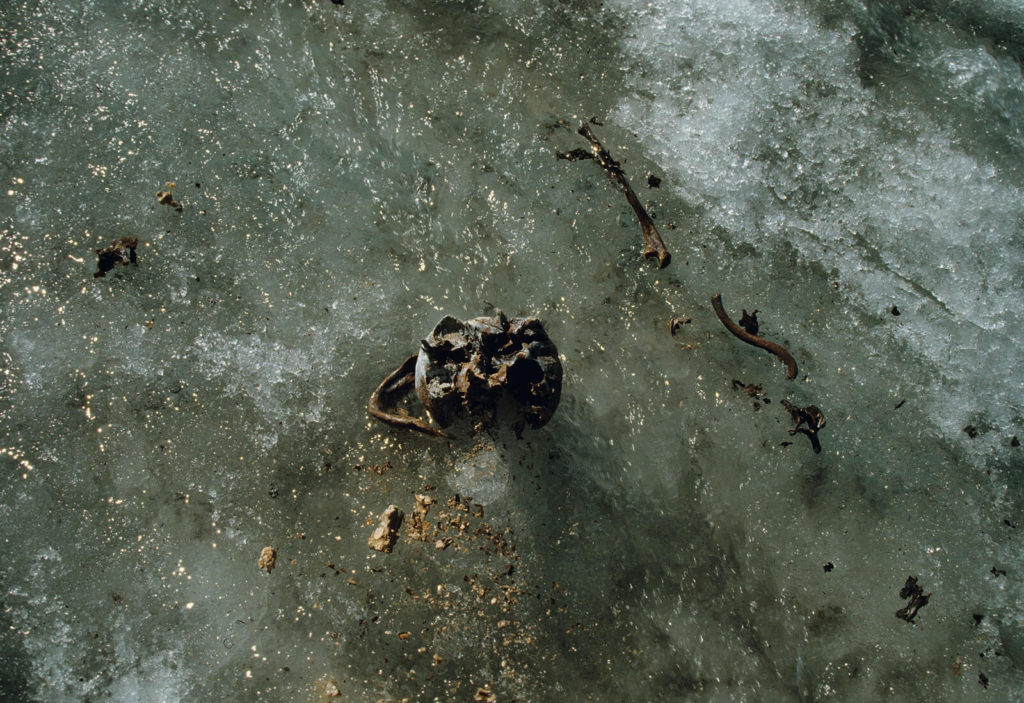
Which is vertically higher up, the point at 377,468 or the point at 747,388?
the point at 747,388

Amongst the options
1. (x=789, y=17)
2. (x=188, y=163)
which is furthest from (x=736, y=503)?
(x=188, y=163)

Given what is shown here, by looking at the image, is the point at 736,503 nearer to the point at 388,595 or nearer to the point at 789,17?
the point at 388,595

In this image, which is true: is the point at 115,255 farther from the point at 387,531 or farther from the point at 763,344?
the point at 763,344

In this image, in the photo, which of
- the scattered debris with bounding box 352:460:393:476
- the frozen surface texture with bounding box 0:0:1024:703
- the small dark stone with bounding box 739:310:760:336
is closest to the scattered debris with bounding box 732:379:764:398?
the frozen surface texture with bounding box 0:0:1024:703

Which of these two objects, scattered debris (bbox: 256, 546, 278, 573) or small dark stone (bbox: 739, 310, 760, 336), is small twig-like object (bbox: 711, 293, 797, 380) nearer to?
small dark stone (bbox: 739, 310, 760, 336)

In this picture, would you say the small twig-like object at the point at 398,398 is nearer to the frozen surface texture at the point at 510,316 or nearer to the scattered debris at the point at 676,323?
the frozen surface texture at the point at 510,316

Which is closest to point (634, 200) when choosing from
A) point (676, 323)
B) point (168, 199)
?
point (676, 323)
